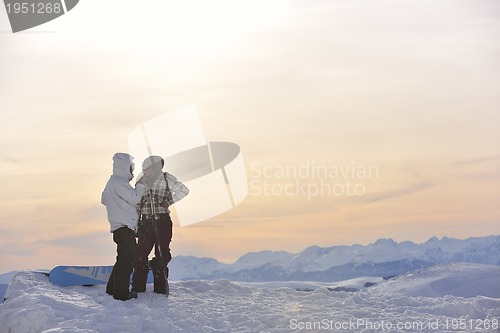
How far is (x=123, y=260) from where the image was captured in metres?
12.1

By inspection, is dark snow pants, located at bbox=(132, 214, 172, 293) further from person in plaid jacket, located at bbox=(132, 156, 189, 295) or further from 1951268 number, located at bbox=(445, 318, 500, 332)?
1951268 number, located at bbox=(445, 318, 500, 332)

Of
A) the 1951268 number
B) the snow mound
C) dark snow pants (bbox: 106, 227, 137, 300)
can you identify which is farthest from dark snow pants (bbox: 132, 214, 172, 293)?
the 1951268 number

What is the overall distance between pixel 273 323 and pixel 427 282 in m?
7.09

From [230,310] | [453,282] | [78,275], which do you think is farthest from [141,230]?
[453,282]

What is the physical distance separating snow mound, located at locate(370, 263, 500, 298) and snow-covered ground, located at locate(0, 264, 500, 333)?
659 mm

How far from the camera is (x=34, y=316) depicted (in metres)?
10.8

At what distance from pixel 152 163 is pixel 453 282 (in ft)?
27.4

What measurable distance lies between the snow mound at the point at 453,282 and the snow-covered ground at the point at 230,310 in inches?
25.9

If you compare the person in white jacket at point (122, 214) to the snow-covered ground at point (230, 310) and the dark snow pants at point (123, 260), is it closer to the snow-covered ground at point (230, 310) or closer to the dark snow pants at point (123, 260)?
the dark snow pants at point (123, 260)

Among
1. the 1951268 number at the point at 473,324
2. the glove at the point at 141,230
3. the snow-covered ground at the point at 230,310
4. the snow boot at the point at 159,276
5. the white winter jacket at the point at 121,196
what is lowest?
the 1951268 number at the point at 473,324

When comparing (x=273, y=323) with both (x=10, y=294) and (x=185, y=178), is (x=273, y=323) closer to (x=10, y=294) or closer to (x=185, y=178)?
(x=185, y=178)

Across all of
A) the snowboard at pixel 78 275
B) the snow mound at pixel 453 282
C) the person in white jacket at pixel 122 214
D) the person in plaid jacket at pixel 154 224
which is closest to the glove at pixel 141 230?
the person in plaid jacket at pixel 154 224

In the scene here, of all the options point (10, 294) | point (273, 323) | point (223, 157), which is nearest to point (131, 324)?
point (273, 323)

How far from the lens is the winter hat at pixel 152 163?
1309 centimetres
